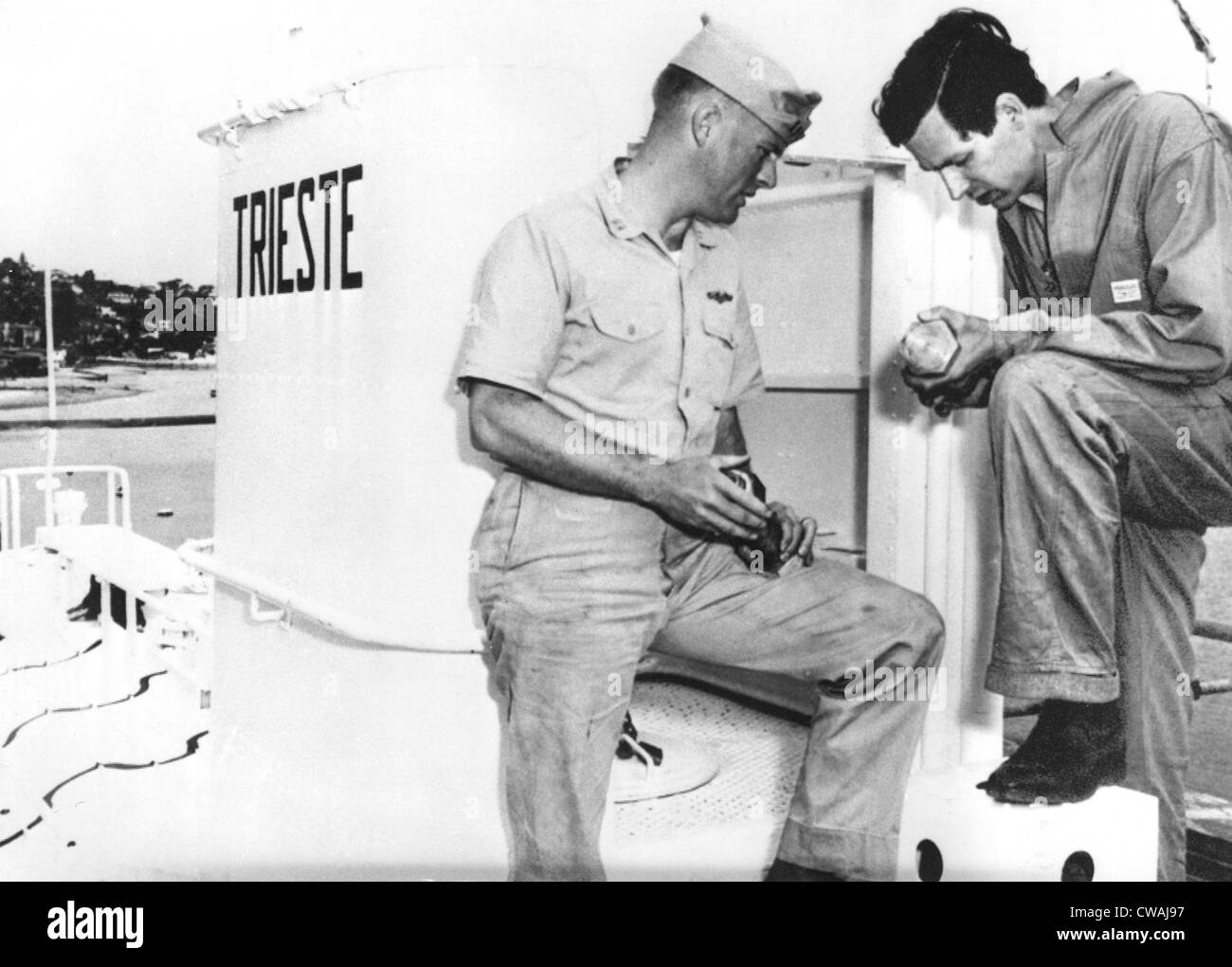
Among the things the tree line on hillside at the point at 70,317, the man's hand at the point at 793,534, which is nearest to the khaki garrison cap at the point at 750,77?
the man's hand at the point at 793,534

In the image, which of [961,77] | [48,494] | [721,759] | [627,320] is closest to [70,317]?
[48,494]

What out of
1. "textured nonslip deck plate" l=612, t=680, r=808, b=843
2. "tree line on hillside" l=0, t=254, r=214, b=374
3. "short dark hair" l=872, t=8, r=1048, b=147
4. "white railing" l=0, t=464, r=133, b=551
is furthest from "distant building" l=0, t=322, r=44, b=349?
"short dark hair" l=872, t=8, r=1048, b=147

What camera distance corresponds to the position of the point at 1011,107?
215 centimetres

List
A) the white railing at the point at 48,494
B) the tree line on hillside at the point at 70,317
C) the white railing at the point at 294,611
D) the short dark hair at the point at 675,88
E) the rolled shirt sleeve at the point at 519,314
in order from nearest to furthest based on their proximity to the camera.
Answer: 1. the rolled shirt sleeve at the point at 519,314
2. the short dark hair at the point at 675,88
3. the white railing at the point at 294,611
4. the tree line on hillside at the point at 70,317
5. the white railing at the point at 48,494

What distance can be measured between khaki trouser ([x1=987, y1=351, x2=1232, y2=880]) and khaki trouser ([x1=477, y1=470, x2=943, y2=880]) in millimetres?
201

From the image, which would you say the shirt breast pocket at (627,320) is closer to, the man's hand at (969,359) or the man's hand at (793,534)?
the man's hand at (793,534)

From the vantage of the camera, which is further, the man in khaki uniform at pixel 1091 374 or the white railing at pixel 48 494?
the white railing at pixel 48 494

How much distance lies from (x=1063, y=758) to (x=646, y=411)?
0.92 m

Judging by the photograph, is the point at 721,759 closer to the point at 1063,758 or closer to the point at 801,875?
the point at 801,875

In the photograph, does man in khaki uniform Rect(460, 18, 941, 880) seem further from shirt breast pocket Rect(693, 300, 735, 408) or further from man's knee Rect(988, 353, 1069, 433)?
man's knee Rect(988, 353, 1069, 433)

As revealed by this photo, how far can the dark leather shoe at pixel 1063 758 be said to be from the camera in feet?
6.98

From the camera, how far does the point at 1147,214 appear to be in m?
2.06
